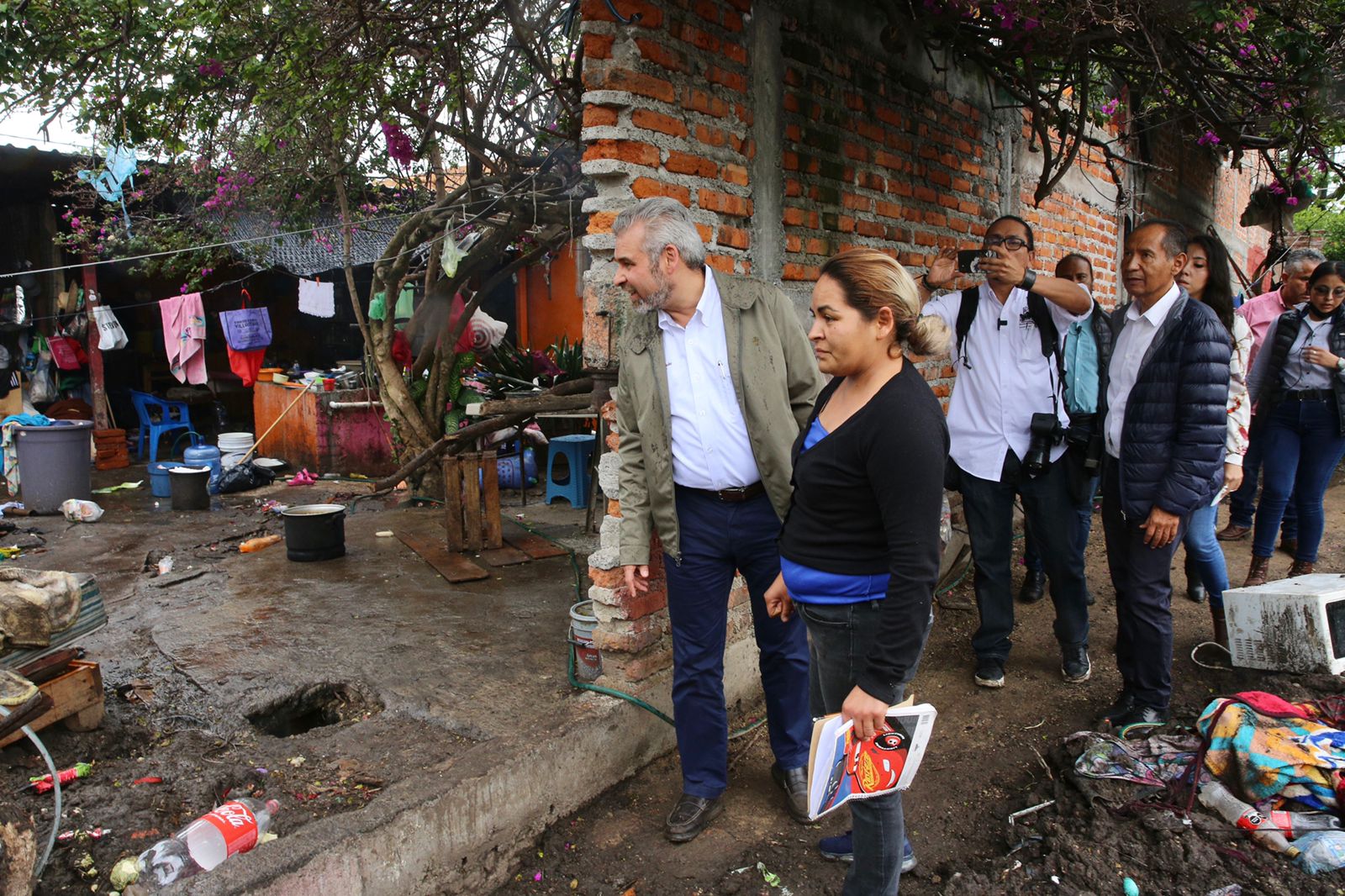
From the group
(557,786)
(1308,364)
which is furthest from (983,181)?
(557,786)

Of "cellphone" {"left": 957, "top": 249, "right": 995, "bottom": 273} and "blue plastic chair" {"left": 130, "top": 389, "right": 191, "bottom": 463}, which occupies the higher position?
"cellphone" {"left": 957, "top": 249, "right": 995, "bottom": 273}

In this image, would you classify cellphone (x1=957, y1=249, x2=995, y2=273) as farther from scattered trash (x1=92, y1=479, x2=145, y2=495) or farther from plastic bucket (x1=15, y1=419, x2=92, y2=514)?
scattered trash (x1=92, y1=479, x2=145, y2=495)

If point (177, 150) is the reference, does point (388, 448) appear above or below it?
below

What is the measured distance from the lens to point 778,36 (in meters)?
3.81

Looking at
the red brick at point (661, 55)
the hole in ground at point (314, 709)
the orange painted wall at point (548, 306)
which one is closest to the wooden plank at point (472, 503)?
the hole in ground at point (314, 709)

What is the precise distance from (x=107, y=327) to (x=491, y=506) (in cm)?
668

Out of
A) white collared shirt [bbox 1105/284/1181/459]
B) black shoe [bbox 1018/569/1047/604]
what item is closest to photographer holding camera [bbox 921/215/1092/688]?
white collared shirt [bbox 1105/284/1181/459]

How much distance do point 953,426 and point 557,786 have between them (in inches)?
90.3

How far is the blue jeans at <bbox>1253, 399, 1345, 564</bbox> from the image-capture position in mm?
4930

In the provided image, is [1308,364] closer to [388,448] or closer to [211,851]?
[211,851]

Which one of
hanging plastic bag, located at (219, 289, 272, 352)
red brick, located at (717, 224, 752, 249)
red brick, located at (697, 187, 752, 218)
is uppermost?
red brick, located at (697, 187, 752, 218)

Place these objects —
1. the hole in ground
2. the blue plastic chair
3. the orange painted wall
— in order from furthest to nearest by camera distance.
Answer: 1. the orange painted wall
2. the blue plastic chair
3. the hole in ground

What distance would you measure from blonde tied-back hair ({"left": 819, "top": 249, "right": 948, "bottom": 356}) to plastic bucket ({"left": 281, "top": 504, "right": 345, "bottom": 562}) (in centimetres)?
504

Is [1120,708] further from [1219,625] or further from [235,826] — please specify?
[235,826]
